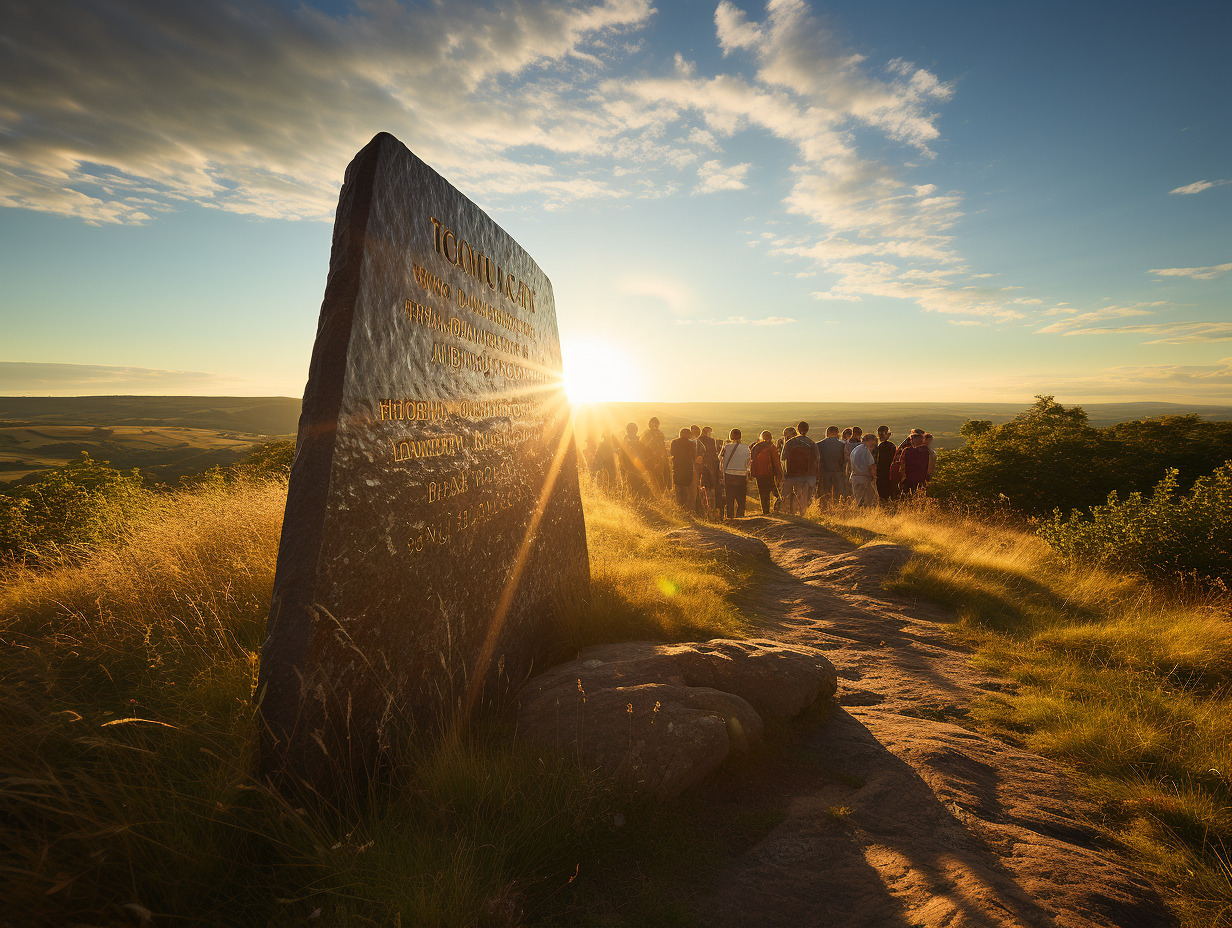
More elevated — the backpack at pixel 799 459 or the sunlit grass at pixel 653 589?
the backpack at pixel 799 459

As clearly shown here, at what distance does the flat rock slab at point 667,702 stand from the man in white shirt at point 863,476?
987 cm

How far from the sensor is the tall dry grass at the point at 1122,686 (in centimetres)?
271

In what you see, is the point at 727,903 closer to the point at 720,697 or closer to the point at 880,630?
the point at 720,697

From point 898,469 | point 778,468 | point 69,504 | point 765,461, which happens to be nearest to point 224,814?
point 69,504

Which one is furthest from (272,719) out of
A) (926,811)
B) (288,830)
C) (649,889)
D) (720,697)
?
(926,811)

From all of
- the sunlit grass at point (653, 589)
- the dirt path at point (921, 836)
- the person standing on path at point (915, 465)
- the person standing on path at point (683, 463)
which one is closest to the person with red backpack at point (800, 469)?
the person standing on path at point (915, 465)

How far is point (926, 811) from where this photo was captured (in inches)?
110

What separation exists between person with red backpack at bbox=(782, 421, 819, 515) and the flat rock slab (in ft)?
28.4

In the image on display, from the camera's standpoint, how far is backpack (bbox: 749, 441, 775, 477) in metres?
12.5

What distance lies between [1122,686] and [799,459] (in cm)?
828

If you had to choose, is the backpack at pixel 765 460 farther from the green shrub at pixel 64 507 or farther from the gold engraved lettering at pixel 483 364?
the green shrub at pixel 64 507

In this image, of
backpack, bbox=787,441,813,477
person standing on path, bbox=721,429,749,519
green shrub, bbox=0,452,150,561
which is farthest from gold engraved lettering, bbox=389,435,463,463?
backpack, bbox=787,441,813,477

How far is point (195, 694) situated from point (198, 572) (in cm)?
167

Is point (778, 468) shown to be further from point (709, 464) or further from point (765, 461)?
point (709, 464)
